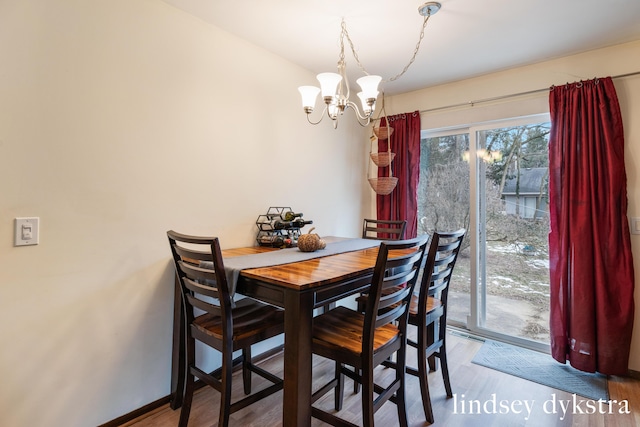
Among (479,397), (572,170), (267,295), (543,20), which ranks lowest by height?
(479,397)

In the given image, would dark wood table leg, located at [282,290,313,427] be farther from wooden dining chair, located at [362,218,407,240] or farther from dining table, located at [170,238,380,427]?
wooden dining chair, located at [362,218,407,240]

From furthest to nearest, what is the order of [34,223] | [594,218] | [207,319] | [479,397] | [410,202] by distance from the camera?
[410,202]
[594,218]
[479,397]
[207,319]
[34,223]

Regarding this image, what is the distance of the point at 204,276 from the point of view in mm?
1376

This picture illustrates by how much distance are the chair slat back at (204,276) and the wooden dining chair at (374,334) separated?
0.47m

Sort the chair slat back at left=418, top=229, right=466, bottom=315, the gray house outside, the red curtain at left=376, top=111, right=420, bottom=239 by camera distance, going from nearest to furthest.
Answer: the chair slat back at left=418, top=229, right=466, bottom=315 < the gray house outside < the red curtain at left=376, top=111, right=420, bottom=239

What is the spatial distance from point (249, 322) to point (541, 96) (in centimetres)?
280

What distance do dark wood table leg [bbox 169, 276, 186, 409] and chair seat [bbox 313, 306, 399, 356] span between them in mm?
805

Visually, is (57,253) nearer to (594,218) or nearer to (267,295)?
(267,295)

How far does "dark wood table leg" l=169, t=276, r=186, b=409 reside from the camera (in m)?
1.75

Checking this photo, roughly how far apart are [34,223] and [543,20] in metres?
3.03

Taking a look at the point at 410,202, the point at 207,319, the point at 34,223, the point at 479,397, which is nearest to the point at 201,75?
the point at 34,223

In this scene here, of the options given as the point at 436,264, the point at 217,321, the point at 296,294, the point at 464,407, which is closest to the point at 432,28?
the point at 436,264

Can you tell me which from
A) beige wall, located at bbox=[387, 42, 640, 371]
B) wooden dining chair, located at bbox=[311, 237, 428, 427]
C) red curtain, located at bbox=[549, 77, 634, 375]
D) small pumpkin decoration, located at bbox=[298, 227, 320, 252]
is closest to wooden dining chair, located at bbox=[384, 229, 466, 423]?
wooden dining chair, located at bbox=[311, 237, 428, 427]

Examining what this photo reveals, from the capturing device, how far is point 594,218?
7.25ft
